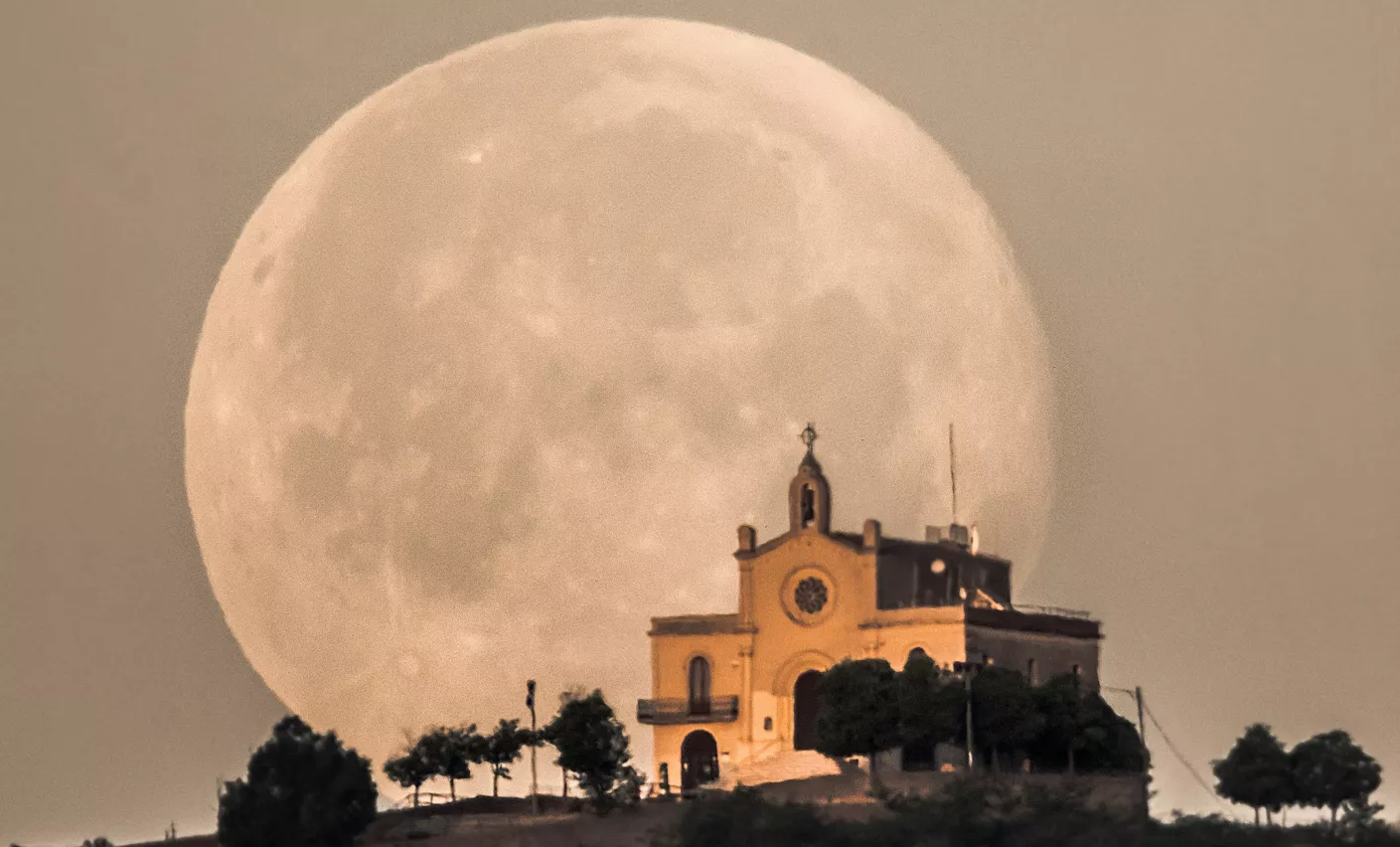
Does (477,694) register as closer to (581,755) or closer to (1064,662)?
(581,755)

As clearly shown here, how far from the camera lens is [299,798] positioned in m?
146

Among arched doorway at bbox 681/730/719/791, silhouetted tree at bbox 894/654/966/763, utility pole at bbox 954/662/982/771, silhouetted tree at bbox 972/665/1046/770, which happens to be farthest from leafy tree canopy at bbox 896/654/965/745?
arched doorway at bbox 681/730/719/791

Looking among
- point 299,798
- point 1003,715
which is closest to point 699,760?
point 1003,715

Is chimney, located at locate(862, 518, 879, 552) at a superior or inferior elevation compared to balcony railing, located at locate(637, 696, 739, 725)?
superior

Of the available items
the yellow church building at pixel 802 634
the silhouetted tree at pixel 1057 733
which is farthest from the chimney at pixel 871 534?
the silhouetted tree at pixel 1057 733

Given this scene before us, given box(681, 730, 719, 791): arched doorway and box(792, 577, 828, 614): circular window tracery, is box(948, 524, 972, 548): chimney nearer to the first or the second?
box(792, 577, 828, 614): circular window tracery

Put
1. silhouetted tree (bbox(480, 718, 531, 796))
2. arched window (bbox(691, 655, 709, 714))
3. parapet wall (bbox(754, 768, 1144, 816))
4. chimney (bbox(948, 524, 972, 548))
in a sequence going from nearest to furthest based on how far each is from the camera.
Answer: parapet wall (bbox(754, 768, 1144, 816))
silhouetted tree (bbox(480, 718, 531, 796))
arched window (bbox(691, 655, 709, 714))
chimney (bbox(948, 524, 972, 548))

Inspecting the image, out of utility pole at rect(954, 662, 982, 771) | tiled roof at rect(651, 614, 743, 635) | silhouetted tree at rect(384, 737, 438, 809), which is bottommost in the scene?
silhouetted tree at rect(384, 737, 438, 809)

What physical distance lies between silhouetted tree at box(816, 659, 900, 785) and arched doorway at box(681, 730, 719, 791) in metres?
8.98

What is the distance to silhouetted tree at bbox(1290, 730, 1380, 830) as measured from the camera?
502 ft

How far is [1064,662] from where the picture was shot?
534ft

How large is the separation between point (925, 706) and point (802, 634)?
1075 centimetres

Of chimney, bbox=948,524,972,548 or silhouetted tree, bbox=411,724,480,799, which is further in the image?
chimney, bbox=948,524,972,548

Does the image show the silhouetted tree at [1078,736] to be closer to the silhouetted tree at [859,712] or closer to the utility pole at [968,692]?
the utility pole at [968,692]
